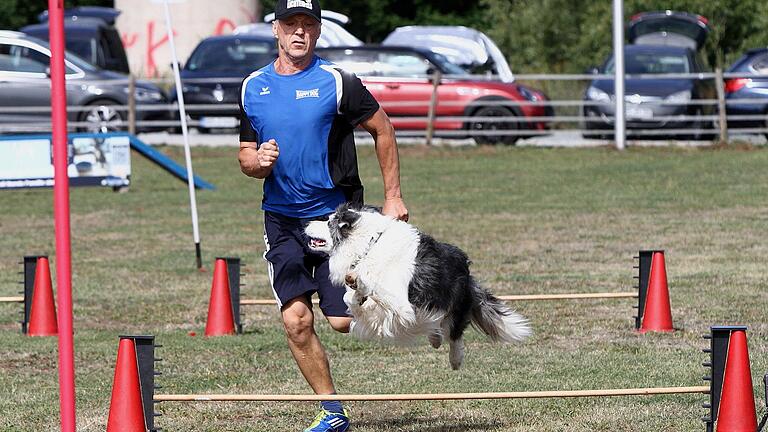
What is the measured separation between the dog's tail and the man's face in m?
1.46

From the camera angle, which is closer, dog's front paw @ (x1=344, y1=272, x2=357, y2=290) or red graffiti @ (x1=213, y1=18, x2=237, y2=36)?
dog's front paw @ (x1=344, y1=272, x2=357, y2=290)

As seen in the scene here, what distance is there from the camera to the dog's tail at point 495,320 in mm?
6820

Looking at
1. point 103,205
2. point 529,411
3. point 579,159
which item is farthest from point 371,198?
point 529,411

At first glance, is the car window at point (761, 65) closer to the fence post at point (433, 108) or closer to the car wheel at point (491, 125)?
the car wheel at point (491, 125)

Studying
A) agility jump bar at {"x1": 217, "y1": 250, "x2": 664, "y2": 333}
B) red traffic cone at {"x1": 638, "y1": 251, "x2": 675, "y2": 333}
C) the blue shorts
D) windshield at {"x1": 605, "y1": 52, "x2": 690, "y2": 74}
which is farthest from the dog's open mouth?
windshield at {"x1": 605, "y1": 52, "x2": 690, "y2": 74}

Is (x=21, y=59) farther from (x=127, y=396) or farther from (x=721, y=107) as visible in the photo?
(x=127, y=396)

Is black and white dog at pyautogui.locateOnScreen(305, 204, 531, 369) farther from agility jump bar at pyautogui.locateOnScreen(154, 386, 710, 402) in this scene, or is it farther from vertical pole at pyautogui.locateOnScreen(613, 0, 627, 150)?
vertical pole at pyautogui.locateOnScreen(613, 0, 627, 150)

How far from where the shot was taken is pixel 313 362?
6.71 metres

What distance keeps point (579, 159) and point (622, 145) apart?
1.30 metres

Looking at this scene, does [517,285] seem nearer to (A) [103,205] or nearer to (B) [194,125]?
(A) [103,205]

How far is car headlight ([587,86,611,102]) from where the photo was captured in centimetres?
2512

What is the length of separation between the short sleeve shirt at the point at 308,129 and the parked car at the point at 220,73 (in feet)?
62.5

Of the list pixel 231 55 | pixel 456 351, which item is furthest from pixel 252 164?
pixel 231 55

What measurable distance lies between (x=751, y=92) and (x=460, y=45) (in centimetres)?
816
